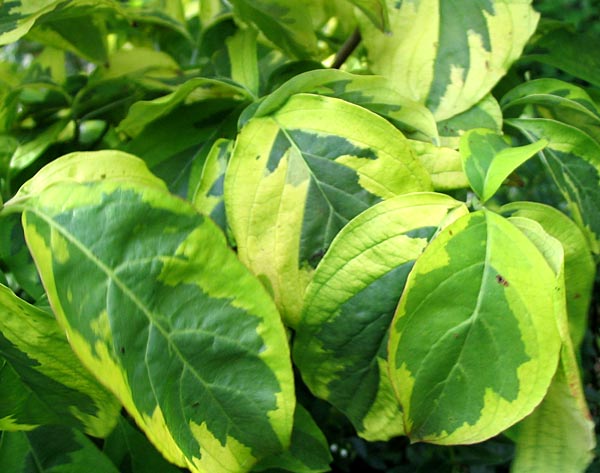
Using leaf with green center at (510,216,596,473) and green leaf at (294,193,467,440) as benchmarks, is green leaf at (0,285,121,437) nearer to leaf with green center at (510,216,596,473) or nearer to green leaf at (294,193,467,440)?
green leaf at (294,193,467,440)

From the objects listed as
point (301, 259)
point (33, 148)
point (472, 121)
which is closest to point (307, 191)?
point (301, 259)

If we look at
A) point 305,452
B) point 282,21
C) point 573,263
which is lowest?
point 305,452

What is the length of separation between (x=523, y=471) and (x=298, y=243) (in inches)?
7.2

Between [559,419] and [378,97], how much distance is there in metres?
0.24

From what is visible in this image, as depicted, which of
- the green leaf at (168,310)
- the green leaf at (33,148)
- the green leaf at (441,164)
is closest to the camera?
the green leaf at (168,310)

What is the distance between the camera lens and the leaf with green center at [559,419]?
1.17 ft

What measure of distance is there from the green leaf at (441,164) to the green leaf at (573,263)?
49 mm

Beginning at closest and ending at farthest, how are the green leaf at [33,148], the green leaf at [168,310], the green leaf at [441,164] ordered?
the green leaf at [168,310] < the green leaf at [441,164] < the green leaf at [33,148]

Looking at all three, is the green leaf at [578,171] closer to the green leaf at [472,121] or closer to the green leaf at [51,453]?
the green leaf at [472,121]

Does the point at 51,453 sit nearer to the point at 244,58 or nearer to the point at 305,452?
the point at 305,452

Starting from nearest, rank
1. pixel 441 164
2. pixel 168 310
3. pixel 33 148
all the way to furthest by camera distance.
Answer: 1. pixel 168 310
2. pixel 441 164
3. pixel 33 148

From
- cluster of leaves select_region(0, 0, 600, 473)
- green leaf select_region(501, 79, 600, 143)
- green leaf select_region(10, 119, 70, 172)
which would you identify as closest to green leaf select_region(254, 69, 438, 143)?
cluster of leaves select_region(0, 0, 600, 473)

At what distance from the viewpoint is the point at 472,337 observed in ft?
1.19

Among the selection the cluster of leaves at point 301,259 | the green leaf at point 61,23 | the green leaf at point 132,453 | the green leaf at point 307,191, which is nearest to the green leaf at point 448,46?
the cluster of leaves at point 301,259
